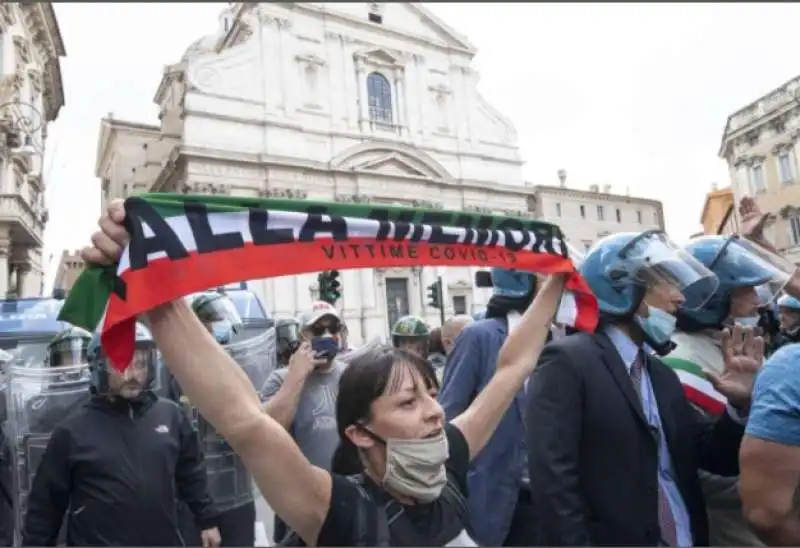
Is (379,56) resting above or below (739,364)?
above

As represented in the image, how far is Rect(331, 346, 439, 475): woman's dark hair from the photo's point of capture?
1654 mm

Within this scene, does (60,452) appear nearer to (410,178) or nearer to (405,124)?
(410,178)

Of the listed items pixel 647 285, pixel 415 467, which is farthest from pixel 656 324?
pixel 415 467

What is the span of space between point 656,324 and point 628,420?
446 mm

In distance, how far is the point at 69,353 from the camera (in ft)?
13.8

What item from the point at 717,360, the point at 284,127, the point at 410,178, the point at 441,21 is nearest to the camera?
the point at 717,360

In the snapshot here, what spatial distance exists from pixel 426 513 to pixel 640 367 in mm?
1175

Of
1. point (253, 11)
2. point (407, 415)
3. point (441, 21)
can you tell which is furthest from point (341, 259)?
point (441, 21)

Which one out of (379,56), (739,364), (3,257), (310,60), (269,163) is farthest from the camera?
(379,56)

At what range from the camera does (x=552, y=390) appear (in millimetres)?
2188

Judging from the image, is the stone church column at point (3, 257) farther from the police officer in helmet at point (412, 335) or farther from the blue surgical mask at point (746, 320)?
the blue surgical mask at point (746, 320)

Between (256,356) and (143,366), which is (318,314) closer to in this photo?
(256,356)

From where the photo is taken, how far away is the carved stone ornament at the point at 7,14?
61.5 feet

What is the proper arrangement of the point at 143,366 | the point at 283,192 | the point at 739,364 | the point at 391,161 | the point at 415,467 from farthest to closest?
the point at 391,161 → the point at 283,192 → the point at 143,366 → the point at 739,364 → the point at 415,467
